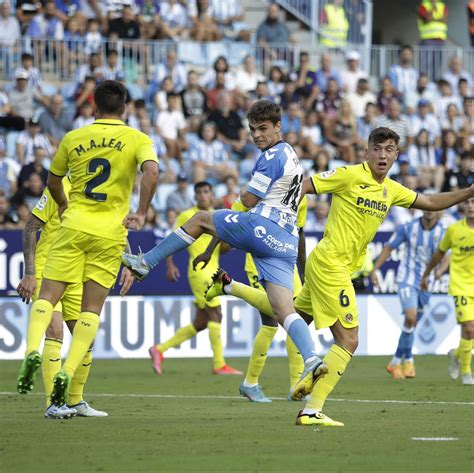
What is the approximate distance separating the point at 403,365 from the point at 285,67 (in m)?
11.8

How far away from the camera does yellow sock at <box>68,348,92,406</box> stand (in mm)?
10328

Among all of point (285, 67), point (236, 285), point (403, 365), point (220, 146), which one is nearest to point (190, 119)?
point (220, 146)

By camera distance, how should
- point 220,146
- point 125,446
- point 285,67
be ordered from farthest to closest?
point 285,67
point 220,146
point 125,446

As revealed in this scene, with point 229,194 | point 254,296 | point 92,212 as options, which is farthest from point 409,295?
point 92,212

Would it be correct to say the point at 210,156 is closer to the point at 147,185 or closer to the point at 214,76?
the point at 214,76

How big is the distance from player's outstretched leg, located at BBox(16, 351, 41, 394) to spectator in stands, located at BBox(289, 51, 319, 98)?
1710 centimetres

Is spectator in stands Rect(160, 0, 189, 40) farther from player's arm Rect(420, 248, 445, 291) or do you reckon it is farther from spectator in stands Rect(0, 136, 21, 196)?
player's arm Rect(420, 248, 445, 291)

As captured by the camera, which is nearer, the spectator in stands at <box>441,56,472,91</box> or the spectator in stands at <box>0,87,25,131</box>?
the spectator in stands at <box>0,87,25,131</box>

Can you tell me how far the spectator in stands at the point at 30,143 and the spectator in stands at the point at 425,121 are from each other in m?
8.20


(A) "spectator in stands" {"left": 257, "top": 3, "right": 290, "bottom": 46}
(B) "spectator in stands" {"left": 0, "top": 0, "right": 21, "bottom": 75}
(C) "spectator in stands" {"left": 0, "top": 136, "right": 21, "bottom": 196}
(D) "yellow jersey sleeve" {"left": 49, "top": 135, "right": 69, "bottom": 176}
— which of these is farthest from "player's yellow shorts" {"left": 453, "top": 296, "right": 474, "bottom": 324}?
(A) "spectator in stands" {"left": 257, "top": 3, "right": 290, "bottom": 46}

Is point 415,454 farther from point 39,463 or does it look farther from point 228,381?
point 228,381

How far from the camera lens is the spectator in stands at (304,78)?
25.9 metres

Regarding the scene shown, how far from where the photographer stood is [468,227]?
51.6 ft

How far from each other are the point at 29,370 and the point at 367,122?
1757cm
